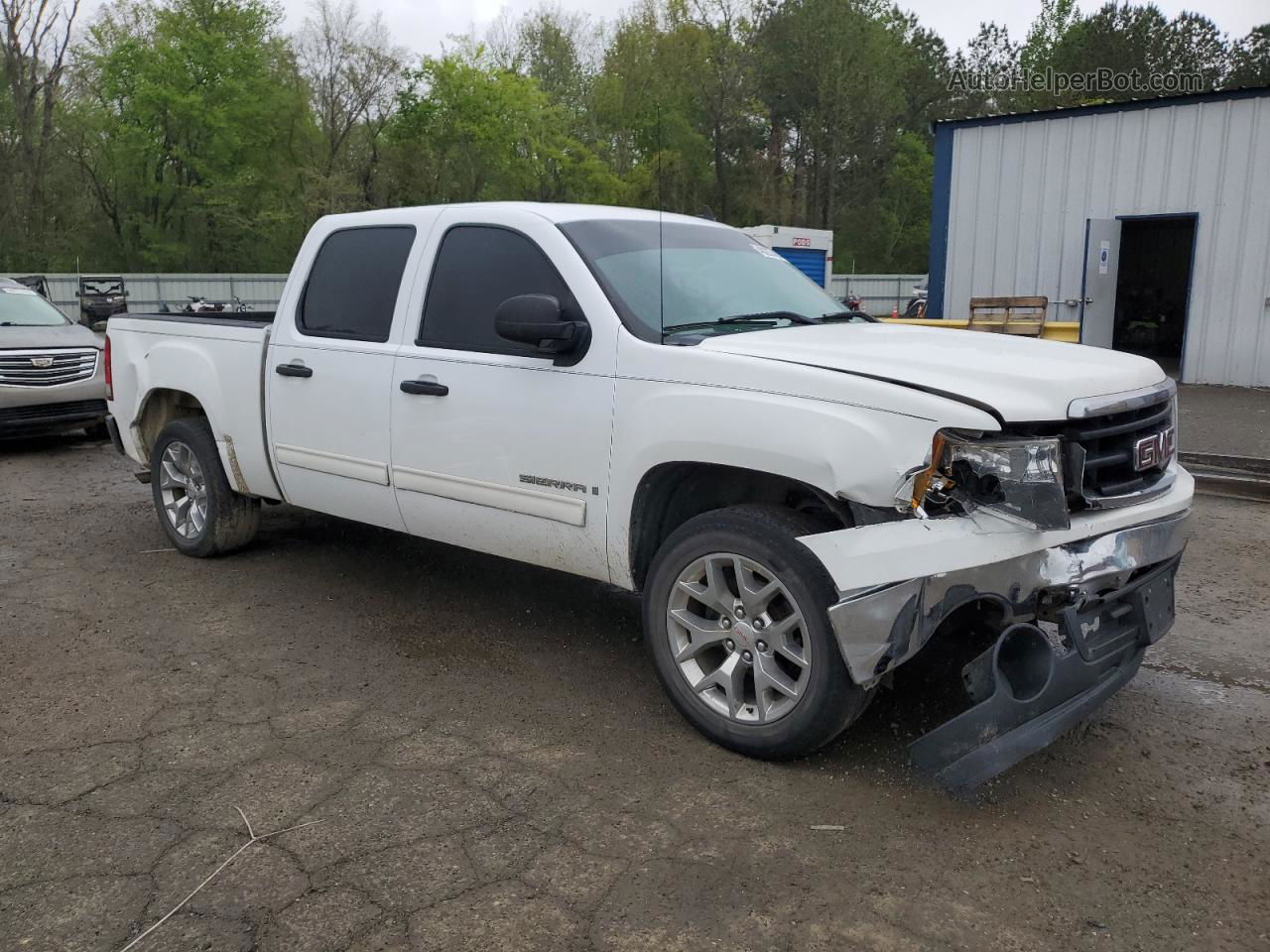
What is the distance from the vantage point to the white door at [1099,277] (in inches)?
566

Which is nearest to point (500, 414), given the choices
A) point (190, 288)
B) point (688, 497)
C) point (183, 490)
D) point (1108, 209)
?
point (688, 497)

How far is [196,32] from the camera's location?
42.0 m

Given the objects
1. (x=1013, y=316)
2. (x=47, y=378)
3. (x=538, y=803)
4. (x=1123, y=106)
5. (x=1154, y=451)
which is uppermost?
(x=1123, y=106)

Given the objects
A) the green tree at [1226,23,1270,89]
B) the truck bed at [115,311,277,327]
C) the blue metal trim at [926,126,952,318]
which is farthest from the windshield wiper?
the green tree at [1226,23,1270,89]

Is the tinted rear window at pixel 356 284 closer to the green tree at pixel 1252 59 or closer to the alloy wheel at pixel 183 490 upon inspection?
the alloy wheel at pixel 183 490

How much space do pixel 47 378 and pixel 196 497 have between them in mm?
5377

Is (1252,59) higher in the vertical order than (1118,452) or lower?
higher

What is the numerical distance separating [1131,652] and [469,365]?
263 cm

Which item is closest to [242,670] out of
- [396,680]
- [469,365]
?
[396,680]

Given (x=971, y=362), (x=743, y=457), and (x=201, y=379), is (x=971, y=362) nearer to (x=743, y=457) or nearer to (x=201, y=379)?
(x=743, y=457)

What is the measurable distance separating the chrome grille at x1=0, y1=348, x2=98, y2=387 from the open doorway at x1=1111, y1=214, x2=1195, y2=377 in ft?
52.0

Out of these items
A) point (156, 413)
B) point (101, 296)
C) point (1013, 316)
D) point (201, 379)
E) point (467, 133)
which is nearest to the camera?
point (201, 379)

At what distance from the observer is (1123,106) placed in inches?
563

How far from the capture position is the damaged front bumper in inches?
119
